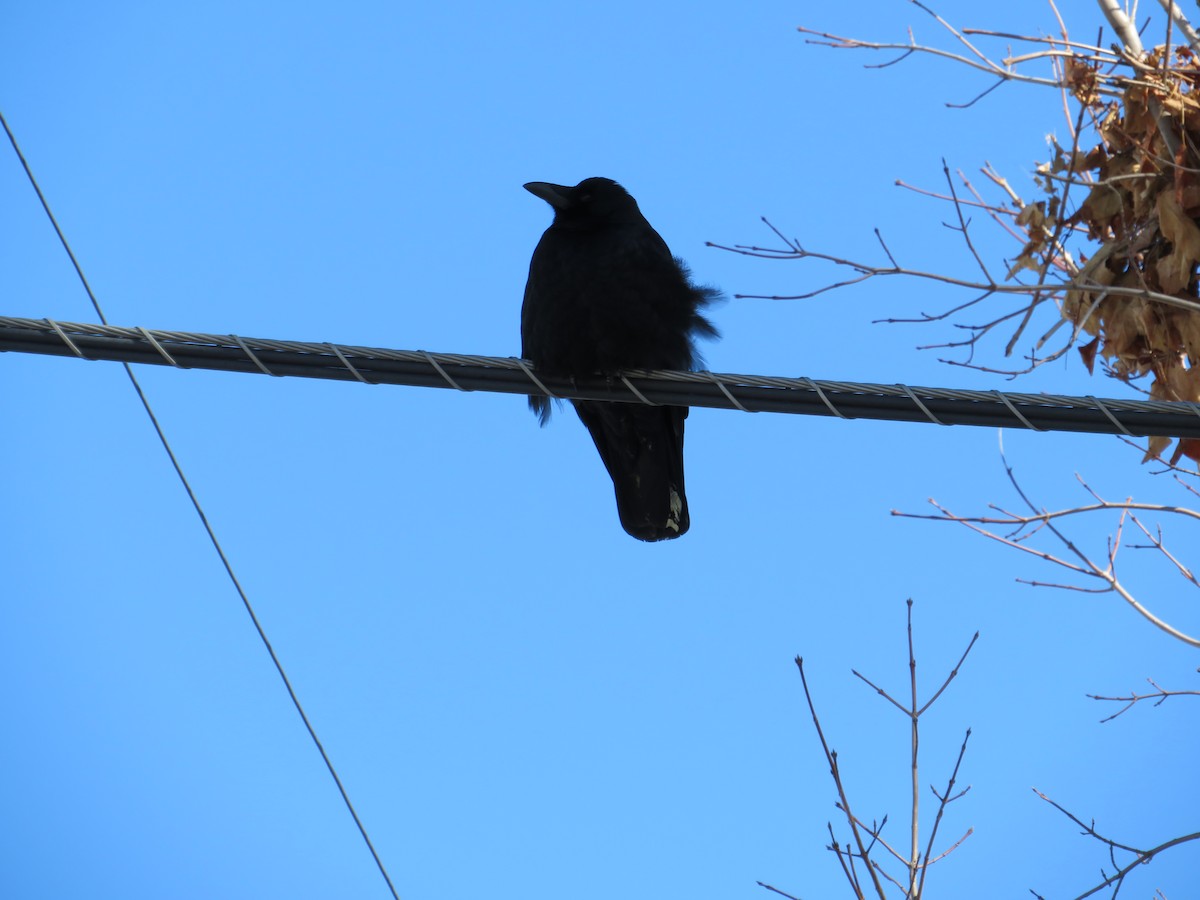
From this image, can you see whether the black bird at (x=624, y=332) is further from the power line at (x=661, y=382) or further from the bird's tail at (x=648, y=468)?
the power line at (x=661, y=382)

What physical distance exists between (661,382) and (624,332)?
136cm

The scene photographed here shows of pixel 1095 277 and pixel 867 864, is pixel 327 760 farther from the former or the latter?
pixel 1095 277

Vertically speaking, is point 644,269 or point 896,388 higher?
point 644,269

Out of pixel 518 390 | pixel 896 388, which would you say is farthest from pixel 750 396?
pixel 518 390

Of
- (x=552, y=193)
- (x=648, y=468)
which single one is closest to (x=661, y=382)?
(x=648, y=468)

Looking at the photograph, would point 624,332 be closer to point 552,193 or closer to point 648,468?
point 648,468

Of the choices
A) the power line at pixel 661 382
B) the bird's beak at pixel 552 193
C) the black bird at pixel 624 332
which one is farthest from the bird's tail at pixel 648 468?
the power line at pixel 661 382

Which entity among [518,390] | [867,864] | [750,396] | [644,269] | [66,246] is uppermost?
[66,246]

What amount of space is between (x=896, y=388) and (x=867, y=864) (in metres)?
1.42

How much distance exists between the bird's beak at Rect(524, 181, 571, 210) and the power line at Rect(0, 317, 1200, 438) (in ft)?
7.60

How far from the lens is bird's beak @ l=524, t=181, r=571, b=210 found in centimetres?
569

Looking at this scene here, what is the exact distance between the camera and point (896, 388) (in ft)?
9.87

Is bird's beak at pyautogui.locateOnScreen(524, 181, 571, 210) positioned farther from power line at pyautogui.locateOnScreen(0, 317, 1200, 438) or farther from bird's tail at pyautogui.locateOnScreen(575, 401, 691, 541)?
power line at pyautogui.locateOnScreen(0, 317, 1200, 438)

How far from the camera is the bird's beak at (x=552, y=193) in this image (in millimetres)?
5688
